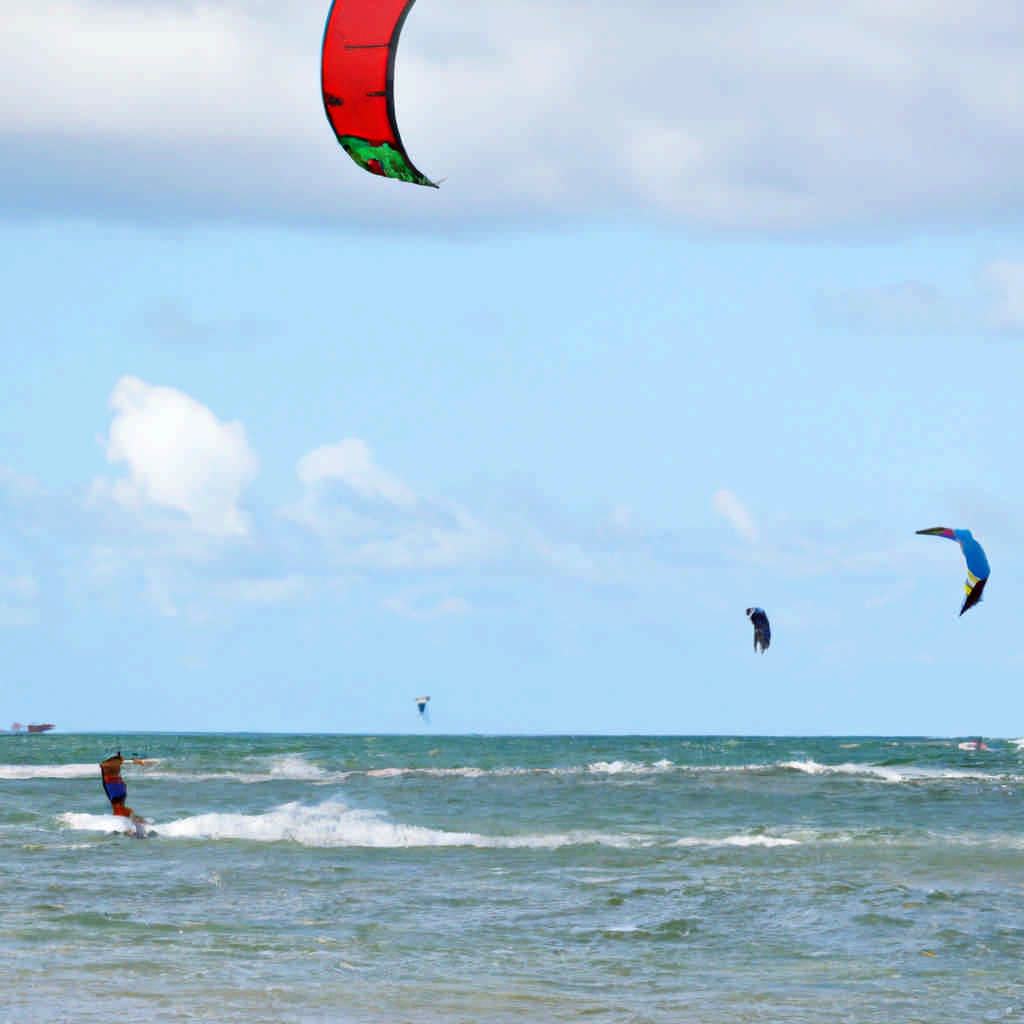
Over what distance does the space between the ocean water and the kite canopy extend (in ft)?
19.7

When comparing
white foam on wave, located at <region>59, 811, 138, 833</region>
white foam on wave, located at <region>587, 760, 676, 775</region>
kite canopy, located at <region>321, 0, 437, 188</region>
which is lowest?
white foam on wave, located at <region>587, 760, 676, 775</region>

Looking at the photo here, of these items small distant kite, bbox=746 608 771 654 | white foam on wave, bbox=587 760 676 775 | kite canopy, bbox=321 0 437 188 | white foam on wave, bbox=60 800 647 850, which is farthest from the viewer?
white foam on wave, bbox=587 760 676 775

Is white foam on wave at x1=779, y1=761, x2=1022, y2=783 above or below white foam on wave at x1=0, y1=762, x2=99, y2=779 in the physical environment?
above

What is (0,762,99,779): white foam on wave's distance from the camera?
44000 millimetres

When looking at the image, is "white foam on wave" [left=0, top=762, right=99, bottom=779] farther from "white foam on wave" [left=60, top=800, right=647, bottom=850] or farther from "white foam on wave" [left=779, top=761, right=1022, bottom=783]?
"white foam on wave" [left=779, top=761, right=1022, bottom=783]

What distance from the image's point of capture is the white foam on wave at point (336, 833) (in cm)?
2236

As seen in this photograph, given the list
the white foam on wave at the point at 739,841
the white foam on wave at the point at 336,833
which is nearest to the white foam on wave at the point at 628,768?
the white foam on wave at the point at 336,833

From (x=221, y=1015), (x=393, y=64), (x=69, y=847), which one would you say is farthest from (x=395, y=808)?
(x=393, y=64)

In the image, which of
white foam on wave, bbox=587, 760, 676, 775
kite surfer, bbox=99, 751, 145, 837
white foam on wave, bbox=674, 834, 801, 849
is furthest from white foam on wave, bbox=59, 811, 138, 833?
white foam on wave, bbox=587, 760, 676, 775

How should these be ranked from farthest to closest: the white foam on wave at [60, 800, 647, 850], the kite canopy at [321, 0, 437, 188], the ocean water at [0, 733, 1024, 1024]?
the white foam on wave at [60, 800, 647, 850] < the ocean water at [0, 733, 1024, 1024] < the kite canopy at [321, 0, 437, 188]

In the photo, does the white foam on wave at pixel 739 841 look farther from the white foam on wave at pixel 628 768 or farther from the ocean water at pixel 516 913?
the white foam on wave at pixel 628 768

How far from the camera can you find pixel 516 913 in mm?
15445

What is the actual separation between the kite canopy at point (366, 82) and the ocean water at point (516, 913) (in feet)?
19.7

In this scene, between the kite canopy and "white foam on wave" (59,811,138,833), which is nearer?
the kite canopy
